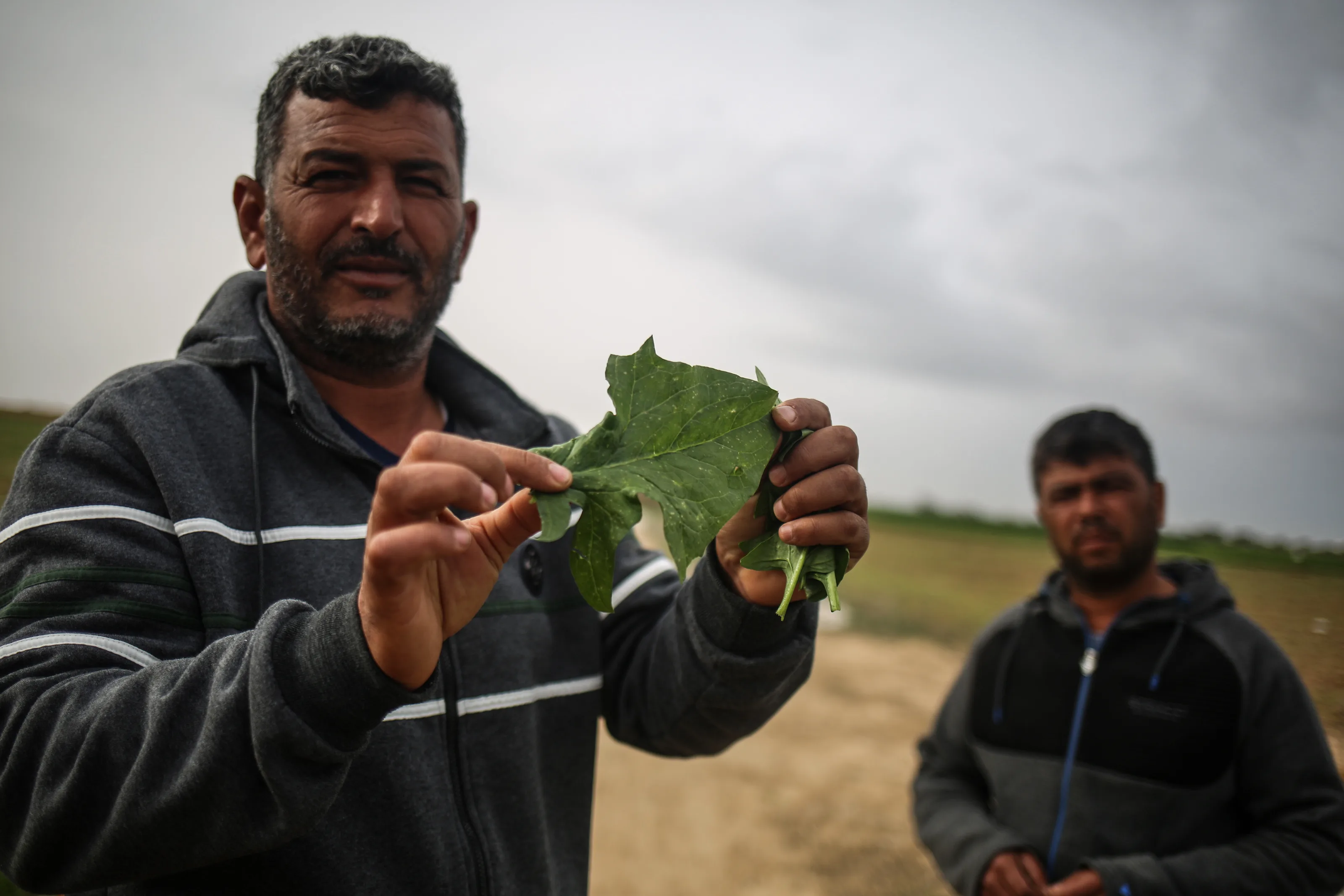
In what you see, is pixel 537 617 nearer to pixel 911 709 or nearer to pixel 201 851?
pixel 201 851

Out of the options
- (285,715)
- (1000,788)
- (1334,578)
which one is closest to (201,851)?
(285,715)

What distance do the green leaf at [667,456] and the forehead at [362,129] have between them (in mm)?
1145

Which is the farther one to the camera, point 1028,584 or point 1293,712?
point 1028,584

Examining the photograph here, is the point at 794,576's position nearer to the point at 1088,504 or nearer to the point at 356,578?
the point at 356,578

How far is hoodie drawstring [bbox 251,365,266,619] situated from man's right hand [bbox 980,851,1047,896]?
306 cm

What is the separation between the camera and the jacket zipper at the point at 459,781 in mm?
2236

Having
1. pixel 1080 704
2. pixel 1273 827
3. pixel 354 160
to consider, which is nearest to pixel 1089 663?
pixel 1080 704

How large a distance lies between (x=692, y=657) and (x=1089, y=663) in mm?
2204

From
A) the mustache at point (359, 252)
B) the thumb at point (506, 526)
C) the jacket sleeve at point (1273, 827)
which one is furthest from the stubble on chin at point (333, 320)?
the jacket sleeve at point (1273, 827)

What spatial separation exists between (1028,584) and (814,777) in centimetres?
1362

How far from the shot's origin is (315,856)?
2020 millimetres

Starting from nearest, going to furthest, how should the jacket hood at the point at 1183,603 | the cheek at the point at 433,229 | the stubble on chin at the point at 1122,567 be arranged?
the cheek at the point at 433,229 < the jacket hood at the point at 1183,603 < the stubble on chin at the point at 1122,567

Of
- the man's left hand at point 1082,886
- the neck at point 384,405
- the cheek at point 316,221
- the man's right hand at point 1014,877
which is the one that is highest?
the cheek at point 316,221

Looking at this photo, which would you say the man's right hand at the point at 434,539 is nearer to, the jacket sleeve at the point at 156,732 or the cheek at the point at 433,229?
the jacket sleeve at the point at 156,732
